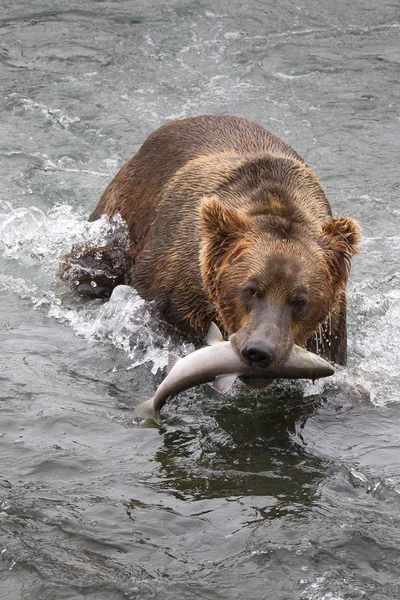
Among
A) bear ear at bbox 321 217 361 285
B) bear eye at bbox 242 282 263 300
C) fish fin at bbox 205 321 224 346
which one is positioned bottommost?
fish fin at bbox 205 321 224 346

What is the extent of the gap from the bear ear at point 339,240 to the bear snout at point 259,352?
2.94 ft

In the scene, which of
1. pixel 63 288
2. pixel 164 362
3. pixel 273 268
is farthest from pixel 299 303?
pixel 63 288

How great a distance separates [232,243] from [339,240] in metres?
0.60

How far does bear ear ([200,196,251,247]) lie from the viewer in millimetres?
6227

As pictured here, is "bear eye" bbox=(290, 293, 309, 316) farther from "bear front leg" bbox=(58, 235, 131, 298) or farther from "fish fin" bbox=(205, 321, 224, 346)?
"bear front leg" bbox=(58, 235, 131, 298)

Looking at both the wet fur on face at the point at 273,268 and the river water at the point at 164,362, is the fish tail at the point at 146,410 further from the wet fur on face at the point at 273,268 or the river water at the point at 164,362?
the wet fur on face at the point at 273,268

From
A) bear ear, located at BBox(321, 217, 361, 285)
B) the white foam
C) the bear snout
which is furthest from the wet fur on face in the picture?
the white foam

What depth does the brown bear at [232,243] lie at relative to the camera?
5945 mm

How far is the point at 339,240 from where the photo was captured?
625cm

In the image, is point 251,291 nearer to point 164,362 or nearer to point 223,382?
point 223,382

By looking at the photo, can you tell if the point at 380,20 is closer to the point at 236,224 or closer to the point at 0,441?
the point at 236,224

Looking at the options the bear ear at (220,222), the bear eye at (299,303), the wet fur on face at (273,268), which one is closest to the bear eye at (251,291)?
the wet fur on face at (273,268)

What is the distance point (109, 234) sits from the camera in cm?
815

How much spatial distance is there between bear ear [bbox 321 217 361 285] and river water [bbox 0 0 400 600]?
3.13ft
